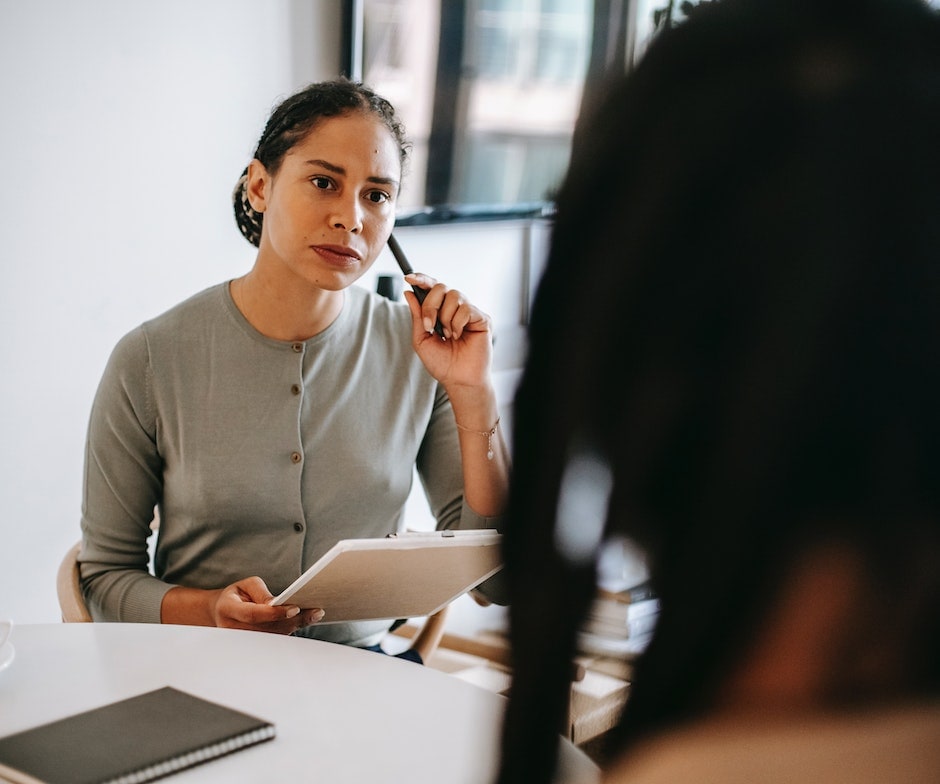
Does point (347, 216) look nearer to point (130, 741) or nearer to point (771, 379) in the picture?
A: point (130, 741)

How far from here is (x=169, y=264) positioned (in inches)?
88.6

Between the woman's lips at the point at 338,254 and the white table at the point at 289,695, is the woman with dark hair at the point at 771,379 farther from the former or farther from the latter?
the woman's lips at the point at 338,254

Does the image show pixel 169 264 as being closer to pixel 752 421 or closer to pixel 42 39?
pixel 42 39

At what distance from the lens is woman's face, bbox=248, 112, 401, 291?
1.65 m

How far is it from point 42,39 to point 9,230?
0.35 m

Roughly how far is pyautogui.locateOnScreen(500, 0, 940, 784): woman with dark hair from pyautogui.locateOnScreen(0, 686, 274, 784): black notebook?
0.55 m

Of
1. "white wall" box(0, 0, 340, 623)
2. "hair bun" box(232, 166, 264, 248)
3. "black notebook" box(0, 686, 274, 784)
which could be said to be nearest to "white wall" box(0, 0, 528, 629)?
"white wall" box(0, 0, 340, 623)

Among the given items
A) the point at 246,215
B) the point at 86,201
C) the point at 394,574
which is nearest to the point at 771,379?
the point at 394,574

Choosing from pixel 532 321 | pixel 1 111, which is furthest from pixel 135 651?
pixel 1 111

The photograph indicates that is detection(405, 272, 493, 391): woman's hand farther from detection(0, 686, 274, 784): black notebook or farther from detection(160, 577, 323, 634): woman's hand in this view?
detection(0, 686, 274, 784): black notebook

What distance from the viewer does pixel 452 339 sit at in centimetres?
171

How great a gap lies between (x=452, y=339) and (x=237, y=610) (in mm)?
554

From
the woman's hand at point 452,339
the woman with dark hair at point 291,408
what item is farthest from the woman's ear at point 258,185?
the woman's hand at point 452,339

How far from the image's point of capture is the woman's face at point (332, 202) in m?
1.65
